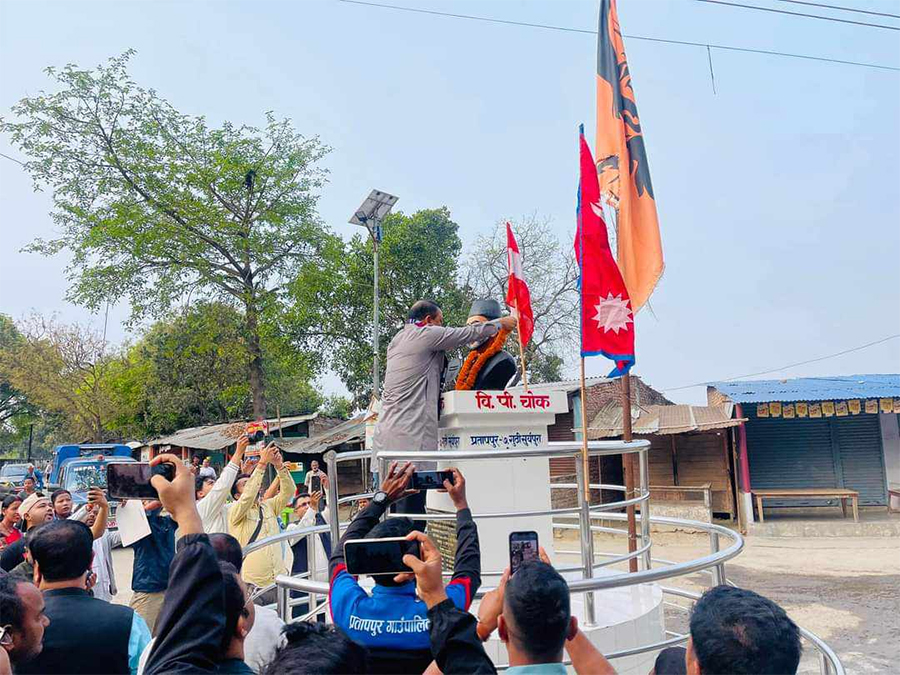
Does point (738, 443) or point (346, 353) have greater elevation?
point (346, 353)

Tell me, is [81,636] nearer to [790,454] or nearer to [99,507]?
[99,507]

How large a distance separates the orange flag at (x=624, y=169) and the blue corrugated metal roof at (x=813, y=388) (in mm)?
10055

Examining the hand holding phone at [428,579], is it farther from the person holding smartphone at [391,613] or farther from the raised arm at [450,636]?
the person holding smartphone at [391,613]

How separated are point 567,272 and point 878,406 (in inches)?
393

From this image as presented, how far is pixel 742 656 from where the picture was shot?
58.7 inches

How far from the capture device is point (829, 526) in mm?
13805

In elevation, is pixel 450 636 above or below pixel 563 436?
below

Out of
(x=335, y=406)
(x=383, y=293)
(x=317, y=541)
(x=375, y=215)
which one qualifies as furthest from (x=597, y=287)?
(x=335, y=406)

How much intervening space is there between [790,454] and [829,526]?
2210 millimetres

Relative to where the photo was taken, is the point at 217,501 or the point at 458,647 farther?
the point at 217,501

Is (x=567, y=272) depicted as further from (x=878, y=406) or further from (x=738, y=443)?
(x=878, y=406)

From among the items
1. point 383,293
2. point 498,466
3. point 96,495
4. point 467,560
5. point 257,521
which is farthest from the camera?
point 383,293

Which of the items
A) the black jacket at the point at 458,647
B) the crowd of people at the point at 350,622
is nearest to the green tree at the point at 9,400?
the crowd of people at the point at 350,622

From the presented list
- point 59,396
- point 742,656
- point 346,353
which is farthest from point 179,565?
point 59,396
